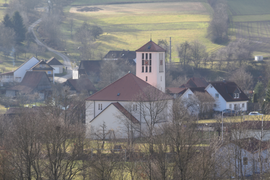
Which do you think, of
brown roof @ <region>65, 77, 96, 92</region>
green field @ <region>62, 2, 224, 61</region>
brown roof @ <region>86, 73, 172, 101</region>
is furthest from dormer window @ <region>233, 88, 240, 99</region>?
green field @ <region>62, 2, 224, 61</region>

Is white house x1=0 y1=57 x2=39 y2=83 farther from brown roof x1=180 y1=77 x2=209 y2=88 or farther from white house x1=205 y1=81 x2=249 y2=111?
white house x1=205 y1=81 x2=249 y2=111

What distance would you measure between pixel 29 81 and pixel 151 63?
35.0 metres

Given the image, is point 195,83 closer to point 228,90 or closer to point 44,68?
point 228,90

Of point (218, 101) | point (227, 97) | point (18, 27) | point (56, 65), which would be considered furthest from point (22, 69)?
point (227, 97)

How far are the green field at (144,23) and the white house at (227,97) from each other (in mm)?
41006

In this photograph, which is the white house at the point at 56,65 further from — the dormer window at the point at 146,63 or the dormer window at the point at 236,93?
the dormer window at the point at 146,63

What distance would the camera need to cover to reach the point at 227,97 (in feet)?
236

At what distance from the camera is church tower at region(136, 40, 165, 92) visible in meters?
59.4

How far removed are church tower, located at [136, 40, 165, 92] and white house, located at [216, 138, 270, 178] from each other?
25.1m

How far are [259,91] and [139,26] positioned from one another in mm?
65720

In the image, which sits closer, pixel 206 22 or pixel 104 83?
pixel 104 83

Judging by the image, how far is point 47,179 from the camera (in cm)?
3083

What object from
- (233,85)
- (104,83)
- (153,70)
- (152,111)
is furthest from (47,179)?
(104,83)

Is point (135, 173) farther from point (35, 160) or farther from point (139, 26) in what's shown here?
point (139, 26)
